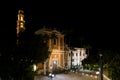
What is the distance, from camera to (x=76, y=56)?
173ft

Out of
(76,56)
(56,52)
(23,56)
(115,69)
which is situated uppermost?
(56,52)

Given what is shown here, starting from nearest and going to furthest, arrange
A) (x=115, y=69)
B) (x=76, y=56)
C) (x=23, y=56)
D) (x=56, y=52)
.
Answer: (x=23, y=56) → (x=115, y=69) → (x=56, y=52) → (x=76, y=56)

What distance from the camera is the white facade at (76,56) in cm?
4827

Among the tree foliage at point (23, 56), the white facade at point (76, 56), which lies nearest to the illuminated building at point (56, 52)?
the white facade at point (76, 56)

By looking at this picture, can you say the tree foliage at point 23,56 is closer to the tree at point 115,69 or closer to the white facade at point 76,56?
the tree at point 115,69

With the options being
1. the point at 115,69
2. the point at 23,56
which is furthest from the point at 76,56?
the point at 23,56

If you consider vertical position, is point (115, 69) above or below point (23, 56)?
below

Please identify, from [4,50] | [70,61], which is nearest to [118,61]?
[4,50]

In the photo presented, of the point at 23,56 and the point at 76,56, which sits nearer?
the point at 23,56

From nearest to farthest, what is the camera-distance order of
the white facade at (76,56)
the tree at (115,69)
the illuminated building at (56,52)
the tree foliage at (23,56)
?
the tree foliage at (23,56)
the tree at (115,69)
the illuminated building at (56,52)
the white facade at (76,56)

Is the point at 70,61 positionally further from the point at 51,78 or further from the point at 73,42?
the point at 51,78

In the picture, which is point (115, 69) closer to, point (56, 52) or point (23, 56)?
point (23, 56)

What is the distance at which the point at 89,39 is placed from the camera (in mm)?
54188

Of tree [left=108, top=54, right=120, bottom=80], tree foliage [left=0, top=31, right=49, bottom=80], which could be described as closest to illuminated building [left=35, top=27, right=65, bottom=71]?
tree foliage [left=0, top=31, right=49, bottom=80]
